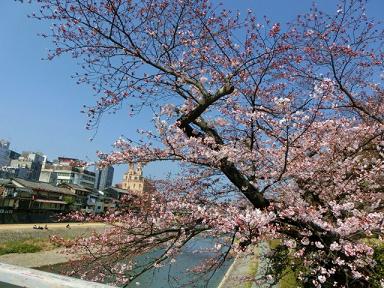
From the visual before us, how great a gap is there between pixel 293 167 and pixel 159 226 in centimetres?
228

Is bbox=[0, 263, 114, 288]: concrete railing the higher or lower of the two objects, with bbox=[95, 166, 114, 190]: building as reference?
lower

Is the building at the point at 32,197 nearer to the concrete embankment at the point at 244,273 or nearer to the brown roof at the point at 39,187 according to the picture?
the brown roof at the point at 39,187

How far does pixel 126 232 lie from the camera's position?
21.1 feet

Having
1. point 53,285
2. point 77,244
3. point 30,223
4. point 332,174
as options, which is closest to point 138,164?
point 77,244

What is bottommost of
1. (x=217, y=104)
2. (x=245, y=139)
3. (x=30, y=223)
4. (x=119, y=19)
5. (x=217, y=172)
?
(x=30, y=223)

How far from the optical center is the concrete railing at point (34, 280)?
1.43 meters

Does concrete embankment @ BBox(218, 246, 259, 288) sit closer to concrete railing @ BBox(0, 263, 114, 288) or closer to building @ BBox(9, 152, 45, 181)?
concrete railing @ BBox(0, 263, 114, 288)

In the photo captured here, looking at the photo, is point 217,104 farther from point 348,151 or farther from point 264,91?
point 348,151

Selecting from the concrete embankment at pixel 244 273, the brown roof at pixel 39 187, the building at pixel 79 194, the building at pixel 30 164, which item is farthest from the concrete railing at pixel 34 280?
the building at pixel 30 164

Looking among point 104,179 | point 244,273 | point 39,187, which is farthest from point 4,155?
point 244,273

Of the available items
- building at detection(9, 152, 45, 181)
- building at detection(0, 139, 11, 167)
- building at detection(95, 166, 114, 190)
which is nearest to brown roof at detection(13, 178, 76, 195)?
building at detection(9, 152, 45, 181)

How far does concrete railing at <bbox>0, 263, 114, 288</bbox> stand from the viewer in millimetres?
1433

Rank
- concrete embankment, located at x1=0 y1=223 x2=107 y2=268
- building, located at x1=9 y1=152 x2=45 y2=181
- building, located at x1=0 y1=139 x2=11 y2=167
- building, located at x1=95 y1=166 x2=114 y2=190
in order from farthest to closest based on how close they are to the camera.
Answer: building, located at x1=95 y1=166 x2=114 y2=190 → building, located at x1=0 y1=139 x2=11 y2=167 → building, located at x1=9 y1=152 x2=45 y2=181 → concrete embankment, located at x1=0 y1=223 x2=107 y2=268

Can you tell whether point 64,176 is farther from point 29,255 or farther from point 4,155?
point 29,255
